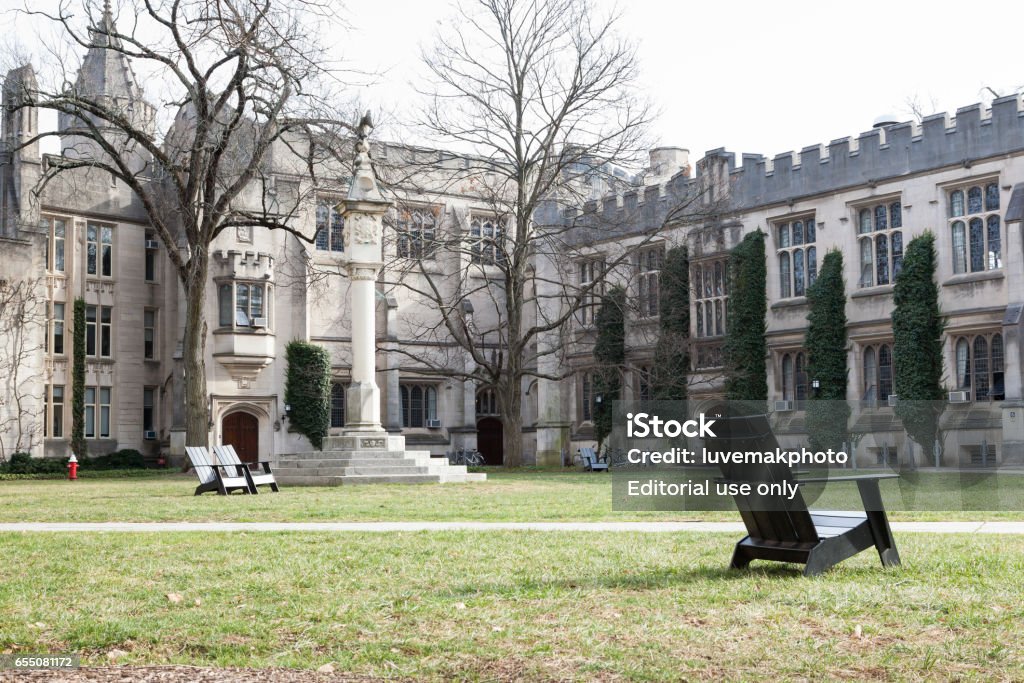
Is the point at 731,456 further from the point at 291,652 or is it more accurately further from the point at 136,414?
the point at 136,414

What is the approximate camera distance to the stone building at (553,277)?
2855cm

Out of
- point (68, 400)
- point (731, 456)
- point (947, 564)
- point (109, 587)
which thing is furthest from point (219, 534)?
point (68, 400)

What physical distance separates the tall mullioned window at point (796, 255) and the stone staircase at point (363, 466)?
1399cm

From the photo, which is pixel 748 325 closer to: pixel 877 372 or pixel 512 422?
pixel 877 372

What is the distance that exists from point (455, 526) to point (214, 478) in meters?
7.87

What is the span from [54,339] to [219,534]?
26.8 m

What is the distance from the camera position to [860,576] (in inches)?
277

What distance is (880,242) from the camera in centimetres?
3091

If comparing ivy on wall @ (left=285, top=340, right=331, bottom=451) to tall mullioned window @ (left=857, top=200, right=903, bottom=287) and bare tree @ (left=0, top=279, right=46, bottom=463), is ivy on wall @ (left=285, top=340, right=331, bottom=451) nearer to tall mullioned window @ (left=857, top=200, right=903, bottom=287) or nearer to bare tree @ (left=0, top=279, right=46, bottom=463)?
bare tree @ (left=0, top=279, right=46, bottom=463)

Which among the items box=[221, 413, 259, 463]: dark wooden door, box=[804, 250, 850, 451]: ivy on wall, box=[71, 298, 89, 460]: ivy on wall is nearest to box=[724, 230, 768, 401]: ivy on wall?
box=[804, 250, 850, 451]: ivy on wall

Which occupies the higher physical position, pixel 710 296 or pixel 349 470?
pixel 710 296

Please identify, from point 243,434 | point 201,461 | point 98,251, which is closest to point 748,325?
point 243,434

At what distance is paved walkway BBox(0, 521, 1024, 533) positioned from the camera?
10.3 meters

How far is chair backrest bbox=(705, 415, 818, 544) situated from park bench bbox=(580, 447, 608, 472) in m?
24.9
